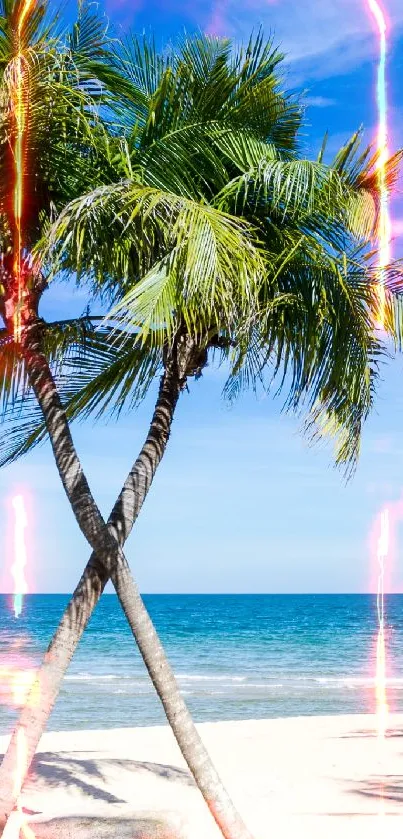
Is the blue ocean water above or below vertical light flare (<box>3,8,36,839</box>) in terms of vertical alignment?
below

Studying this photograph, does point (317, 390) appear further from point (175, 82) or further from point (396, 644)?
point (396, 644)

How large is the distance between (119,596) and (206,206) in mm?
2418

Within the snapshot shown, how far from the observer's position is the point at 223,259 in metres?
5.12

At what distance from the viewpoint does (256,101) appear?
6.23m

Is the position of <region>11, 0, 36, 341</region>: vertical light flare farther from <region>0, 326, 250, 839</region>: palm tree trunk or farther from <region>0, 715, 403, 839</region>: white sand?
<region>0, 715, 403, 839</region>: white sand

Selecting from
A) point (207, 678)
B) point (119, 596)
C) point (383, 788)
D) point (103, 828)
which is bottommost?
point (207, 678)

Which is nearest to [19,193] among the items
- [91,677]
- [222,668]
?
[91,677]

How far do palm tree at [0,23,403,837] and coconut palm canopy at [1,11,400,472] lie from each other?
13mm

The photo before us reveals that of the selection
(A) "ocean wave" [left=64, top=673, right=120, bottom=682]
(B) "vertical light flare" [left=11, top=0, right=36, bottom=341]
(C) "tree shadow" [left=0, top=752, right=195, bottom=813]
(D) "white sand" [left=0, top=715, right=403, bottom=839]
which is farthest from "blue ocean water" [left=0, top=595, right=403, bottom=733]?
(B) "vertical light flare" [left=11, top=0, right=36, bottom=341]

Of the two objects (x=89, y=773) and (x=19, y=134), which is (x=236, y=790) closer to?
(x=89, y=773)

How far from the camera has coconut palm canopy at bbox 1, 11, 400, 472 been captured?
219 inches

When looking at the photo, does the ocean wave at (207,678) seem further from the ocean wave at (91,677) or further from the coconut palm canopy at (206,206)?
the coconut palm canopy at (206,206)

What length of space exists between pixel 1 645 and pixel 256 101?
37.0 m

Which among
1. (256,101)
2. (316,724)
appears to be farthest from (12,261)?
(316,724)
